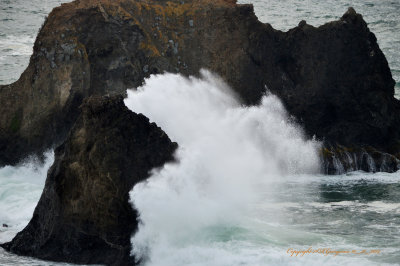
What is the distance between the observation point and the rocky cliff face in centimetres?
2944

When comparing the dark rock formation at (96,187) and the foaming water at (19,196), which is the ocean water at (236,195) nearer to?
the foaming water at (19,196)

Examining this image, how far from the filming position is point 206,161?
22266 mm

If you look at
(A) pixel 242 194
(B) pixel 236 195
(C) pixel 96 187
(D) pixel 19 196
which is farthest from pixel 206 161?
(D) pixel 19 196

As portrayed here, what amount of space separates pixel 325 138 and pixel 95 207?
45.9 feet

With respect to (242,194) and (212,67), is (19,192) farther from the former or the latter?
(212,67)

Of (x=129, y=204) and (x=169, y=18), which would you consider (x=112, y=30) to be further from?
(x=129, y=204)

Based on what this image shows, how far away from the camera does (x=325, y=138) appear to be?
29.9m

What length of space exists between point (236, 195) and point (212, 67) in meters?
9.56

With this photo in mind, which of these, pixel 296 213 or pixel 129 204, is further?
pixel 296 213

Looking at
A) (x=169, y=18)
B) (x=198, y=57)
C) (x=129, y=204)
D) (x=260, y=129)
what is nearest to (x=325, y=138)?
(x=260, y=129)

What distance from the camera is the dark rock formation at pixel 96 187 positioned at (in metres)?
17.6

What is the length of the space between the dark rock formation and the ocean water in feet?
1.21

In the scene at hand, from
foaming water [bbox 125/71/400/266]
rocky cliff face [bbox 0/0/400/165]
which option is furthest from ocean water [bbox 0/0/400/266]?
rocky cliff face [bbox 0/0/400/165]

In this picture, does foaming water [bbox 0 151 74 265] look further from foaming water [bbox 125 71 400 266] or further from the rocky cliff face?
foaming water [bbox 125 71 400 266]
